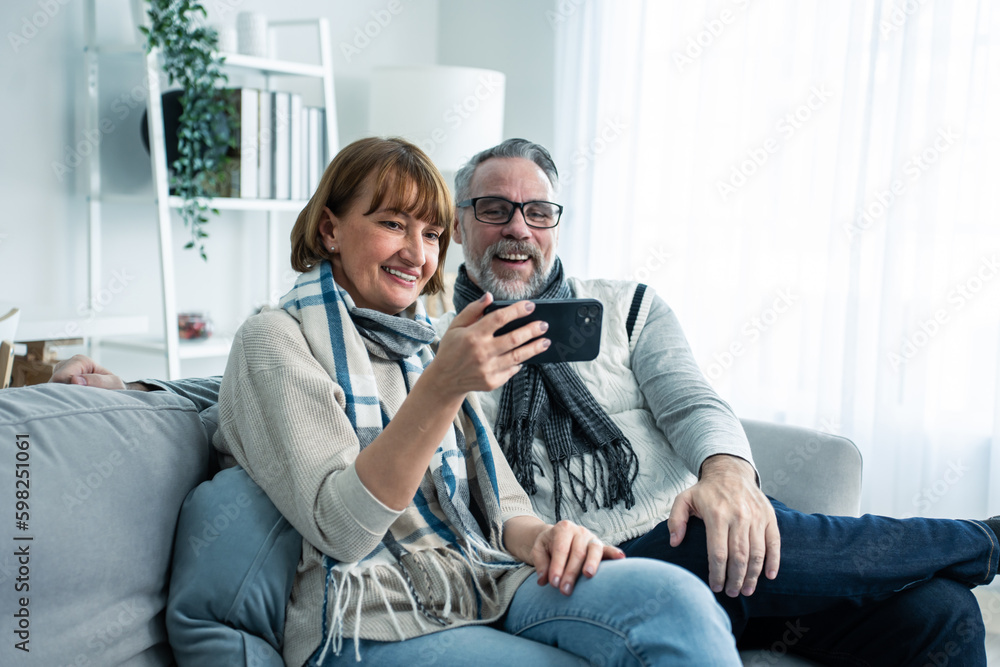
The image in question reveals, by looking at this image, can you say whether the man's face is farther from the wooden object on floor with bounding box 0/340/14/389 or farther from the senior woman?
the wooden object on floor with bounding box 0/340/14/389

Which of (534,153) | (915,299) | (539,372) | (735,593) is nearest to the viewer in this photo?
(735,593)

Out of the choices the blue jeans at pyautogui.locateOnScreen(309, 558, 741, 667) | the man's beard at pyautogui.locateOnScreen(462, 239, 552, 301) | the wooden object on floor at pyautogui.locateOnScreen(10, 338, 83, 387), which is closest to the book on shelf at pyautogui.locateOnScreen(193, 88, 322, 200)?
the wooden object on floor at pyautogui.locateOnScreen(10, 338, 83, 387)

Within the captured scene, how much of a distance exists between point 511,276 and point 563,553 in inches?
27.7

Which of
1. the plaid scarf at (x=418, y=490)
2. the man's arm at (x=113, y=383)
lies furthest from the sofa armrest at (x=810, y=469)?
the man's arm at (x=113, y=383)

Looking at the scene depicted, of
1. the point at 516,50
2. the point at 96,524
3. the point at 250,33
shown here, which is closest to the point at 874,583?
the point at 96,524

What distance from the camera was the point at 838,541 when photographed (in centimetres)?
113

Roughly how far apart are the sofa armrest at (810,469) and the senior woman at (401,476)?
0.58 meters

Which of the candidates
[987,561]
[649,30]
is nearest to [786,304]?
[649,30]

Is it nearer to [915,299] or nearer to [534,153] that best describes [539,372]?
[534,153]

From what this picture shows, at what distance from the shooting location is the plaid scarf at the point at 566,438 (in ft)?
4.50

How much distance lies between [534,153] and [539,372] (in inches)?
17.4

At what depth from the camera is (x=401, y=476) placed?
2.97ft

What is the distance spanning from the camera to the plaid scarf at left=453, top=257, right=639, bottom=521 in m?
1.37

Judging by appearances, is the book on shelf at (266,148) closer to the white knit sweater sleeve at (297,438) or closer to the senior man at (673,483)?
the senior man at (673,483)
